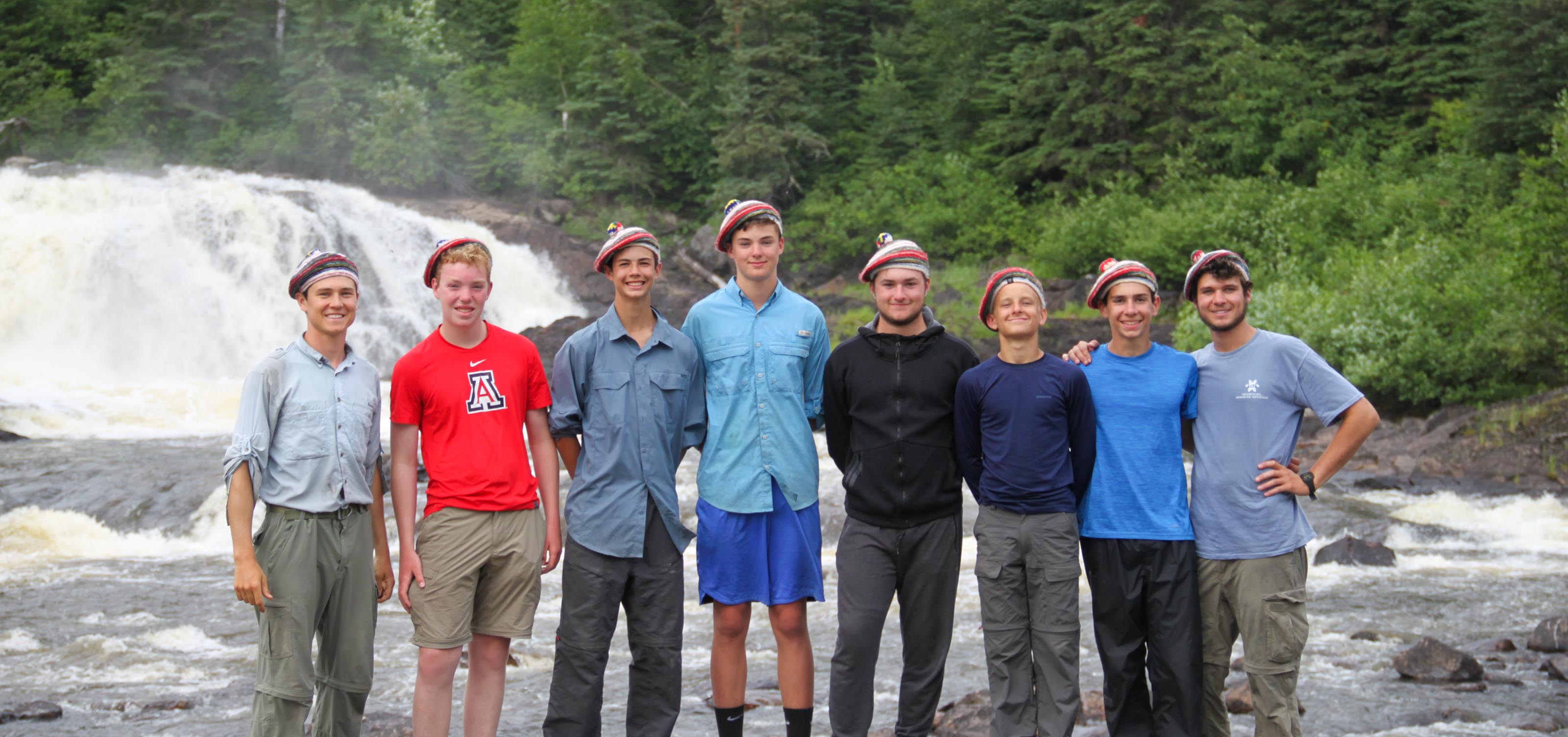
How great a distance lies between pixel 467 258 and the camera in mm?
4730

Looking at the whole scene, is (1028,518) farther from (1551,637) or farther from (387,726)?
(1551,637)

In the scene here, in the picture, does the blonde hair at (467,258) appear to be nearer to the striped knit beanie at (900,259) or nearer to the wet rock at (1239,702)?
the striped knit beanie at (900,259)

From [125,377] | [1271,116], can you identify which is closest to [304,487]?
[125,377]

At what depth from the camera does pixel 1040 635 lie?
4.70 metres

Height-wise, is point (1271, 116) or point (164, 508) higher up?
point (1271, 116)

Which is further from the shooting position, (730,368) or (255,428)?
(730,368)

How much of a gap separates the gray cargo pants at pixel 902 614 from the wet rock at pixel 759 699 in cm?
293

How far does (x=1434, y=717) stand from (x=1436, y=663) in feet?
3.29

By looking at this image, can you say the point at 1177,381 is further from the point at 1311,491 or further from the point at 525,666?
the point at 525,666

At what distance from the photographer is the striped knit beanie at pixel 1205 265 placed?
4844 mm

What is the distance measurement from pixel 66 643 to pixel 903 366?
7.89 meters

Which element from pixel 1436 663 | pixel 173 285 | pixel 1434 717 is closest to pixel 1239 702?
pixel 1434 717

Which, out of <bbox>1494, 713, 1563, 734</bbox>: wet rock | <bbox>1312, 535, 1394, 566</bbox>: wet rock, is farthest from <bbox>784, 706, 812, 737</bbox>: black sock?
<bbox>1312, 535, 1394, 566</bbox>: wet rock

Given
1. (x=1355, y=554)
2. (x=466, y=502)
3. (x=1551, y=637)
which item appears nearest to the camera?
(x=466, y=502)
